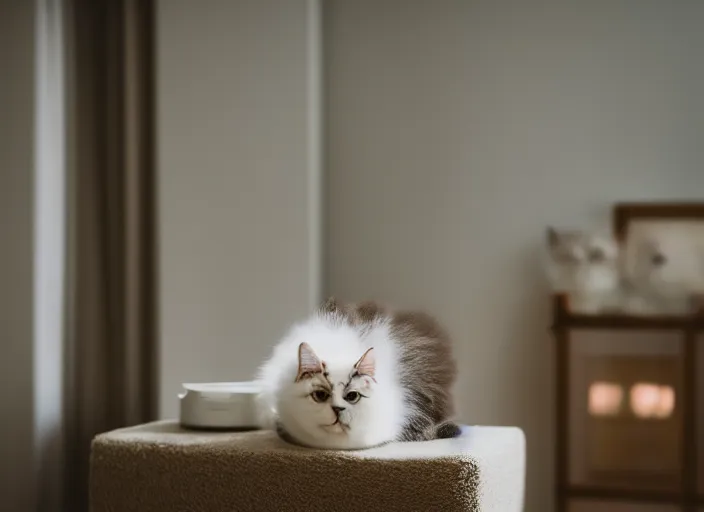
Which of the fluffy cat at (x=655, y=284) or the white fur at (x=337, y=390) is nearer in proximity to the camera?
the white fur at (x=337, y=390)

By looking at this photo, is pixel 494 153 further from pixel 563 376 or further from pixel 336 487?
pixel 336 487

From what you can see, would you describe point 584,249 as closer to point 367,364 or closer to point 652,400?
point 652,400

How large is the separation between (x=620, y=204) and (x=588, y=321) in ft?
1.40

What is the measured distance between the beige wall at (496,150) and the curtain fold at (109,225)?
2.08 ft

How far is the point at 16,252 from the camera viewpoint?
2.41 metres

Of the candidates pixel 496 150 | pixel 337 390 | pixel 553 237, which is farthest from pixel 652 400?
pixel 337 390

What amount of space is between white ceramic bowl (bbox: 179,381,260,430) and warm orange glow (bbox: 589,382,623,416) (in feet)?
4.27

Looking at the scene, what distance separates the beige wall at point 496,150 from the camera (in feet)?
9.23

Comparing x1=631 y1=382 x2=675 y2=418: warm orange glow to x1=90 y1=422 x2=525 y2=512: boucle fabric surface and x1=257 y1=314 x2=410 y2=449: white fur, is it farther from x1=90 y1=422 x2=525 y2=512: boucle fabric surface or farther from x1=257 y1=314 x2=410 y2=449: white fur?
x1=257 y1=314 x2=410 y2=449: white fur

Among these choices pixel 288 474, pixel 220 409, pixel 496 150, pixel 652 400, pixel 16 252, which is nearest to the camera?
pixel 288 474

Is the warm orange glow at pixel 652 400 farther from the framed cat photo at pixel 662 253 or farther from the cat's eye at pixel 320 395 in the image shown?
the cat's eye at pixel 320 395

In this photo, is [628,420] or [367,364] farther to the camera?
[628,420]

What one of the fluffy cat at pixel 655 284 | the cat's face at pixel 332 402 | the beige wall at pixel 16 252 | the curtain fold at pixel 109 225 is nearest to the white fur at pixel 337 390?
the cat's face at pixel 332 402

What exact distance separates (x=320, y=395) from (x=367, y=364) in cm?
9
